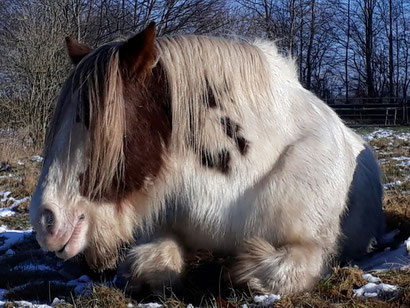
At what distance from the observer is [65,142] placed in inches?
90.1

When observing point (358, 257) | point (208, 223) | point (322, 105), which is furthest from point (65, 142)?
point (358, 257)

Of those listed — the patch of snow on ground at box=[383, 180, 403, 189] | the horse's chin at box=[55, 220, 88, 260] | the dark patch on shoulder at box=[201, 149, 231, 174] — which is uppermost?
the dark patch on shoulder at box=[201, 149, 231, 174]

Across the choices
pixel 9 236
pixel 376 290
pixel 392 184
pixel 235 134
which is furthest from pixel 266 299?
pixel 392 184

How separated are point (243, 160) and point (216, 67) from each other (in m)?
0.48

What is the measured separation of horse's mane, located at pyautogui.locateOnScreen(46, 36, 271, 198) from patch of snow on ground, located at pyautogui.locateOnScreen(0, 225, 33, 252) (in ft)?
7.95

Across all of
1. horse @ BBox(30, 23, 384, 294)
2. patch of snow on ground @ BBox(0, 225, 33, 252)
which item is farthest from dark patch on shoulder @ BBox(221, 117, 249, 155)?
patch of snow on ground @ BBox(0, 225, 33, 252)

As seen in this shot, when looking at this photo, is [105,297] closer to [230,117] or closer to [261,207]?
[261,207]

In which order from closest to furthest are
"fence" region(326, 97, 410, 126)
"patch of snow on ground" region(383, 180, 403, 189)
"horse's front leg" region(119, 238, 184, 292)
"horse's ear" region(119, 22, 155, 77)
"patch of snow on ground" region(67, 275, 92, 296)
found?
"horse's ear" region(119, 22, 155, 77) < "horse's front leg" region(119, 238, 184, 292) < "patch of snow on ground" region(67, 275, 92, 296) < "patch of snow on ground" region(383, 180, 403, 189) < "fence" region(326, 97, 410, 126)

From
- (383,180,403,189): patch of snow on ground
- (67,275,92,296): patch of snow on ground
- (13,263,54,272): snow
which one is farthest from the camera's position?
(383,180,403,189): patch of snow on ground

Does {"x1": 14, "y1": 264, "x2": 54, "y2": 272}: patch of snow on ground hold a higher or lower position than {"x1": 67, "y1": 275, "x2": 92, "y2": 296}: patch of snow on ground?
lower

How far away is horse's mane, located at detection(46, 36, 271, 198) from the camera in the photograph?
2279 mm

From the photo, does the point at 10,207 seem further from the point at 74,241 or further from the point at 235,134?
the point at 235,134

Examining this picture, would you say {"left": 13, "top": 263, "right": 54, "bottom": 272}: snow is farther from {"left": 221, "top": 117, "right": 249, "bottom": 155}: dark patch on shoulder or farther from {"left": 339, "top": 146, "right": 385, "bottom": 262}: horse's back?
{"left": 339, "top": 146, "right": 385, "bottom": 262}: horse's back

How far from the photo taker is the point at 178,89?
243cm
